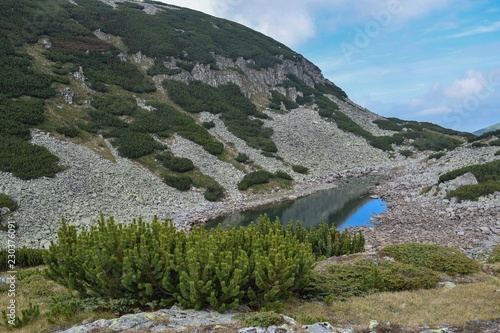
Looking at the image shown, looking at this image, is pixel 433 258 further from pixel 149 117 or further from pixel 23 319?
pixel 149 117

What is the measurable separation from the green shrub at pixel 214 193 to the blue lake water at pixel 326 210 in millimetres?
4017

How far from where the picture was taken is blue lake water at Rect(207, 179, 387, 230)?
3309 cm

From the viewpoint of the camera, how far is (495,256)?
1922 centimetres

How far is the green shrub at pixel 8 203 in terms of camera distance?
86.8 ft

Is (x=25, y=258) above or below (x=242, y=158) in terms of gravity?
below

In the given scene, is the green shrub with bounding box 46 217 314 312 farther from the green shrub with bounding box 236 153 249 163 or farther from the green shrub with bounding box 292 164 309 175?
the green shrub with bounding box 292 164 309 175

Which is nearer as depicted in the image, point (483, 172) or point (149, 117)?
point (483, 172)

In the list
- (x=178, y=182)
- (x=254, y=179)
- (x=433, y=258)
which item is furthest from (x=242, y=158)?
(x=433, y=258)

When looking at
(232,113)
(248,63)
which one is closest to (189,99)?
(232,113)

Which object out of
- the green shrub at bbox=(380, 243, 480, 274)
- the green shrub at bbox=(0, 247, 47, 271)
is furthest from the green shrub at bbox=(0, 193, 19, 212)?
the green shrub at bbox=(380, 243, 480, 274)

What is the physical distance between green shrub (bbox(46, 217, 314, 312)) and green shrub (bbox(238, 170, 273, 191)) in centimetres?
3113

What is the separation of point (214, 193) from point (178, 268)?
30.0 metres

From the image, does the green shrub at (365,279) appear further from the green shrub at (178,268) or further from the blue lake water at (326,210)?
the blue lake water at (326,210)

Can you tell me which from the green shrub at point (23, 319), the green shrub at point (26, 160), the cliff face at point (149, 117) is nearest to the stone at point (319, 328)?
the green shrub at point (23, 319)
